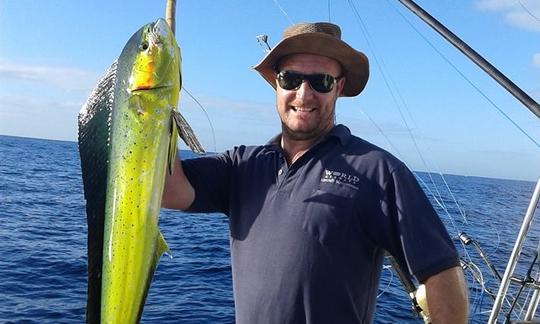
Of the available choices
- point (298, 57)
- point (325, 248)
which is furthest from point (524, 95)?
point (325, 248)

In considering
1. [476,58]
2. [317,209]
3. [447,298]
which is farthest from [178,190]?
[476,58]

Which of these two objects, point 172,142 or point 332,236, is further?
point 332,236

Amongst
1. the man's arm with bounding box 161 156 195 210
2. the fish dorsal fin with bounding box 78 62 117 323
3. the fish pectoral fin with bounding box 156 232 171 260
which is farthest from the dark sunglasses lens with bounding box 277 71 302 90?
the fish pectoral fin with bounding box 156 232 171 260

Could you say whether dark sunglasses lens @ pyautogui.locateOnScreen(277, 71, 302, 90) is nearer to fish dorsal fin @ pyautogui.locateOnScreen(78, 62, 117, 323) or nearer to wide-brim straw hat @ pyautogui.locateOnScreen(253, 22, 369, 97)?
wide-brim straw hat @ pyautogui.locateOnScreen(253, 22, 369, 97)

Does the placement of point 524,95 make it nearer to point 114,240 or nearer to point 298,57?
point 298,57

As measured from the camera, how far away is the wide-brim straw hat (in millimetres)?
2852

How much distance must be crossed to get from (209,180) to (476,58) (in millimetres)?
2600

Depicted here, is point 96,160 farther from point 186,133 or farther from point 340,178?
point 340,178

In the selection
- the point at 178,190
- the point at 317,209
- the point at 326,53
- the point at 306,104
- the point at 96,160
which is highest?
the point at 326,53

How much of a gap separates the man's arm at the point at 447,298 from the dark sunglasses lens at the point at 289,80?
4.03 ft

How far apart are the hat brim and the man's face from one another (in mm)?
47

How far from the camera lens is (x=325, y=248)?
8.46 feet

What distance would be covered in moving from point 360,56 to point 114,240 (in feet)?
5.48

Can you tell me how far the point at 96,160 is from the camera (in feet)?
7.64
